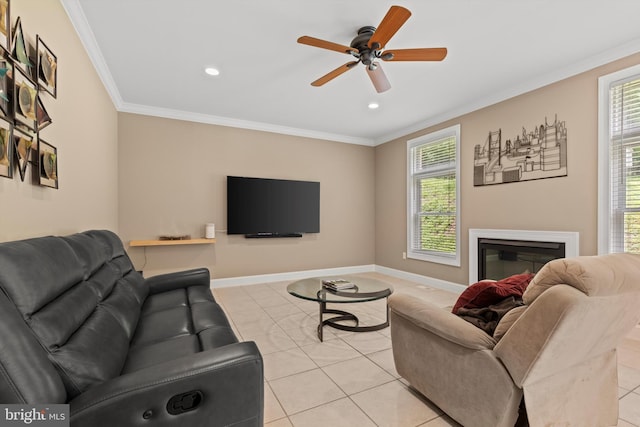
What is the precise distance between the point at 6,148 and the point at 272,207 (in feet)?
11.8

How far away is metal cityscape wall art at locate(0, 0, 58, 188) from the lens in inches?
55.3

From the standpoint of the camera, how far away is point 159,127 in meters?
4.26

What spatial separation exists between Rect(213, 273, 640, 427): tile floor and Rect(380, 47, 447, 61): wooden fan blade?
2425mm

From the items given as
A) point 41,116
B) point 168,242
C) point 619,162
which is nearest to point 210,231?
point 168,242

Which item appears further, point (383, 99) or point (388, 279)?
point (388, 279)

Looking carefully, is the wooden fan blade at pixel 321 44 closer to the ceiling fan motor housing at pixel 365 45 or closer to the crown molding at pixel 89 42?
the ceiling fan motor housing at pixel 365 45

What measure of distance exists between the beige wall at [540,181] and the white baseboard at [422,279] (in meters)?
0.07

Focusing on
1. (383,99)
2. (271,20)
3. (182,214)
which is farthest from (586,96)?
(182,214)

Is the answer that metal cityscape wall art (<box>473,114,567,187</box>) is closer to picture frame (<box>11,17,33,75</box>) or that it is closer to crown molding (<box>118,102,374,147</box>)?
crown molding (<box>118,102,374,147</box>)

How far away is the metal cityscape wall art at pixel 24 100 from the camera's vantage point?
140 centimetres

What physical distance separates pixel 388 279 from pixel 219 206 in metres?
3.17

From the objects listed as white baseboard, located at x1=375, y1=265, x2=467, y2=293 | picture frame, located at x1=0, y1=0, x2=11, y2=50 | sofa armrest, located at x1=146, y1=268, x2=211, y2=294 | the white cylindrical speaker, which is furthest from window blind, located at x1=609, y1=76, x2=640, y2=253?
the white cylindrical speaker

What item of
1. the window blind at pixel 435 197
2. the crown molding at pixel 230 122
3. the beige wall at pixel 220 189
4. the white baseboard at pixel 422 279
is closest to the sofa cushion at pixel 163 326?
the beige wall at pixel 220 189

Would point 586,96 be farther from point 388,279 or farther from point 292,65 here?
point 388,279
